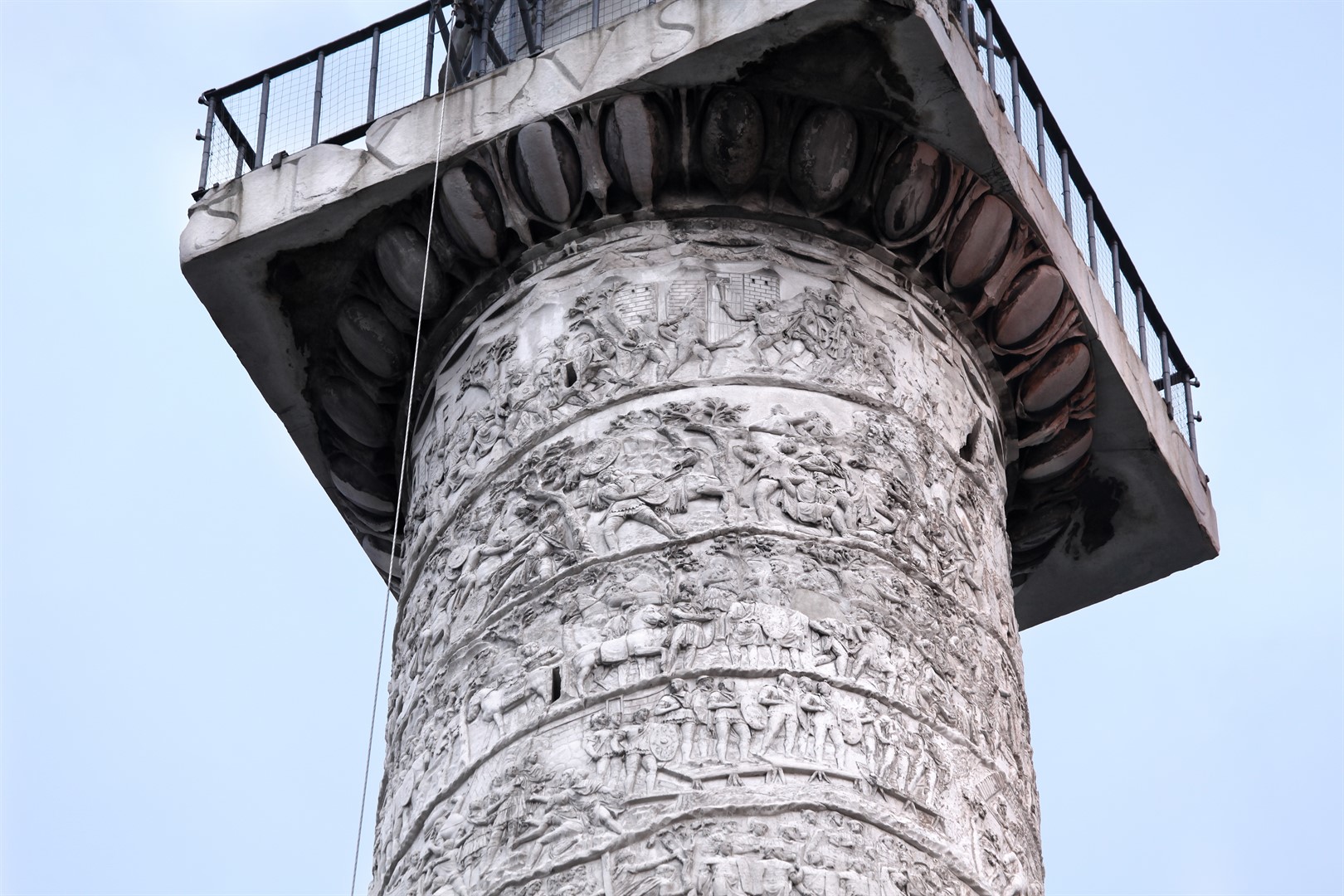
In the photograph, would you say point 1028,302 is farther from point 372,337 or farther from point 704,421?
point 372,337

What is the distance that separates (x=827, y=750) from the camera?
5668mm

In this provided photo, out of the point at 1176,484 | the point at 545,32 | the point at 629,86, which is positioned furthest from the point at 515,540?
the point at 1176,484

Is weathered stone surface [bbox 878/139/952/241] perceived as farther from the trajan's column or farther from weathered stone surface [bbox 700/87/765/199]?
weathered stone surface [bbox 700/87/765/199]

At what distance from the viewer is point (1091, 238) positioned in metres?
7.73

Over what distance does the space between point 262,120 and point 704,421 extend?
183 cm

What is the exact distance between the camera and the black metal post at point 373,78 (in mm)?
7203

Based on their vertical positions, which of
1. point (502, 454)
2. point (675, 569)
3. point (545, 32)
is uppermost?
point (545, 32)

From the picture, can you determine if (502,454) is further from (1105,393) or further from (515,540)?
(1105,393)

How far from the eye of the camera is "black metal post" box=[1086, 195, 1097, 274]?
7664 mm

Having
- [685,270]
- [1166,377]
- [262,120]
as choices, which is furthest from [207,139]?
[1166,377]

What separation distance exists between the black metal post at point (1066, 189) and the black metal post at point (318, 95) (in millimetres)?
2083

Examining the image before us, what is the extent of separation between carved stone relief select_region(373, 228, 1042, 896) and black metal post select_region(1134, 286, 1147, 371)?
0.91 meters

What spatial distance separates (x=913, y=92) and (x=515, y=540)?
1550 millimetres

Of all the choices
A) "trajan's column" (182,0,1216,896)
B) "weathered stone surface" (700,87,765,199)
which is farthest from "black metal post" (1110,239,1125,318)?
"weathered stone surface" (700,87,765,199)
